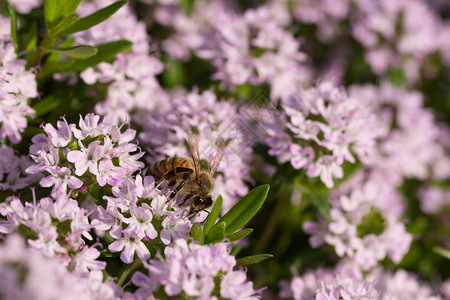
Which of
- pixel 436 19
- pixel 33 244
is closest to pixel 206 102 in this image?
pixel 33 244

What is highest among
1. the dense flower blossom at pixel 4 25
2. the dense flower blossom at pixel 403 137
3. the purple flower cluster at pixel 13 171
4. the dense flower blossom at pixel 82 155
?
the dense flower blossom at pixel 4 25

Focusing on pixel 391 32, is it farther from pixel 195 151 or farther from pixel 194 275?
→ pixel 194 275

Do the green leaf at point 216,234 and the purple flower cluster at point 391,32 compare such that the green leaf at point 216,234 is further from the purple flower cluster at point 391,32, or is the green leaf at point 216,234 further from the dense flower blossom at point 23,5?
the purple flower cluster at point 391,32

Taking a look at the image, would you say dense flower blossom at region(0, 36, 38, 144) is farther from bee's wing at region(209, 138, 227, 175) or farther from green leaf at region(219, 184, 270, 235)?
green leaf at region(219, 184, 270, 235)

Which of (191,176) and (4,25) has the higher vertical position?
(4,25)

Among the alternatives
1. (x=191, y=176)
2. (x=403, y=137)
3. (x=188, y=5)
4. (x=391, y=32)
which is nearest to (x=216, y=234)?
(x=191, y=176)

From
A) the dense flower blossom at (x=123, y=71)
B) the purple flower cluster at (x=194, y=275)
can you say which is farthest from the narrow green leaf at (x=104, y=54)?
the purple flower cluster at (x=194, y=275)
